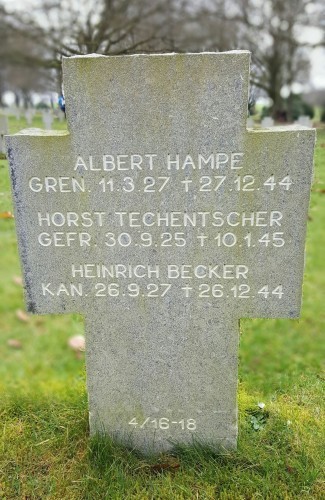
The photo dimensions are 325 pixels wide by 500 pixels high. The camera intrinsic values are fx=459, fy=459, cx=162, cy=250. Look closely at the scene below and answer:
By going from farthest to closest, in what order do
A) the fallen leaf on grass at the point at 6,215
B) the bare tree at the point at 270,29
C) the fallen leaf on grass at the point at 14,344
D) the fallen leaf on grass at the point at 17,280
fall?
the bare tree at the point at 270,29 < the fallen leaf on grass at the point at 6,215 < the fallen leaf on grass at the point at 17,280 < the fallen leaf on grass at the point at 14,344

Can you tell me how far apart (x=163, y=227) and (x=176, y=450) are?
1323 millimetres

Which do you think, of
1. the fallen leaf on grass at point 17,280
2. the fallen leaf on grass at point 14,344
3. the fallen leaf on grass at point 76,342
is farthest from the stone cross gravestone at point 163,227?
the fallen leaf on grass at point 17,280

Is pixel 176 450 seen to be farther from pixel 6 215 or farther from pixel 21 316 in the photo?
pixel 6 215

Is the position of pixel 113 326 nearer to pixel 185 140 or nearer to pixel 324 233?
pixel 185 140

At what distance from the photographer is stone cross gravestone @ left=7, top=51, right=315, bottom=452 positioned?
82.0 inches

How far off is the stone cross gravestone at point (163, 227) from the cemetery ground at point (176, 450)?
0.59 ft

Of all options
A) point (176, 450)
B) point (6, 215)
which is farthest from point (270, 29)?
point (176, 450)

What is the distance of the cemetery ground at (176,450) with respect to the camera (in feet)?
7.68

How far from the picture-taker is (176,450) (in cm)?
264

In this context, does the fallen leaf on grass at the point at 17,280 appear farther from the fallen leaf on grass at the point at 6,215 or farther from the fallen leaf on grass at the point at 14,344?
the fallen leaf on grass at the point at 6,215

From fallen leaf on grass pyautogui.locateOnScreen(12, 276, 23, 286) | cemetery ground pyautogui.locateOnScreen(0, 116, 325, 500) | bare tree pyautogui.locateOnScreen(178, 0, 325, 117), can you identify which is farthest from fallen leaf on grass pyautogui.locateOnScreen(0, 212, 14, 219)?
bare tree pyautogui.locateOnScreen(178, 0, 325, 117)

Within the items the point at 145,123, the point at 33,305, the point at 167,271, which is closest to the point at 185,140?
the point at 145,123

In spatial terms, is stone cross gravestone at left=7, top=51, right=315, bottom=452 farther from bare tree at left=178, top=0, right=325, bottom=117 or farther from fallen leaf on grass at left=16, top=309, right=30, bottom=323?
bare tree at left=178, top=0, right=325, bottom=117

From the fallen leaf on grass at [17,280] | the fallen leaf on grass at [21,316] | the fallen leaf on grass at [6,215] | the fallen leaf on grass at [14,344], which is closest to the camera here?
the fallen leaf on grass at [14,344]
